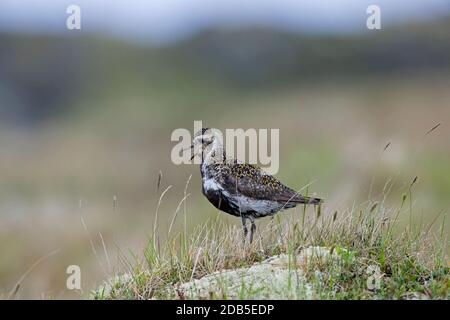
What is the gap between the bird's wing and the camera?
10469 mm

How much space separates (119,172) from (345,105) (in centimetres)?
1239

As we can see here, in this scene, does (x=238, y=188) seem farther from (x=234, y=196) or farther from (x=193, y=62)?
(x=193, y=62)

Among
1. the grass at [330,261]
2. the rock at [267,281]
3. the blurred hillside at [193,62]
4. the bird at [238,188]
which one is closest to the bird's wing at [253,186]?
the bird at [238,188]

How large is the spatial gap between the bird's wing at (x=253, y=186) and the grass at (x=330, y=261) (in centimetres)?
66

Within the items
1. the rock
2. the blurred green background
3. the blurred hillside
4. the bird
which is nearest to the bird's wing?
the bird

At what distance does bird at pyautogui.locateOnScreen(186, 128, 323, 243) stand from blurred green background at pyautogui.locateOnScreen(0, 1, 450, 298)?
88 cm

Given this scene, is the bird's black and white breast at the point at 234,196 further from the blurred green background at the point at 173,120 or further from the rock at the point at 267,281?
the rock at the point at 267,281

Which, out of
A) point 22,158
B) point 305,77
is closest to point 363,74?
point 305,77

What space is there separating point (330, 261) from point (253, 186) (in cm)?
222

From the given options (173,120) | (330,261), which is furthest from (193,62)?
(330,261)

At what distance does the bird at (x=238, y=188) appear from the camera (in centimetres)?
1046
